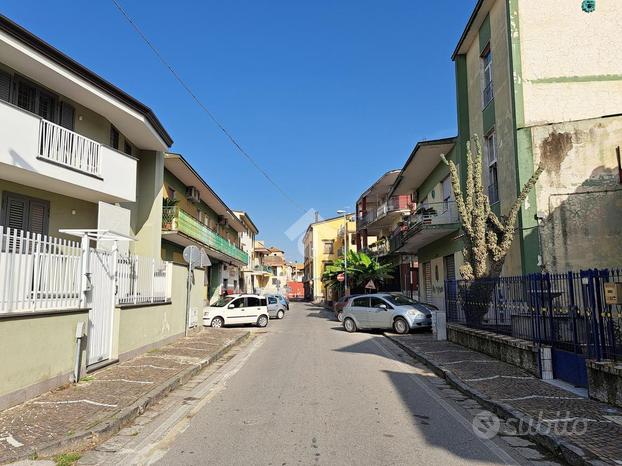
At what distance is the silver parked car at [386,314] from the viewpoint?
18438 mm

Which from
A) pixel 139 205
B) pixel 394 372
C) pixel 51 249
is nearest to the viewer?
pixel 51 249

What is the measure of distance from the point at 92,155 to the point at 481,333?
38.2ft

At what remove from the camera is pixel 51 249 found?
25.1 ft

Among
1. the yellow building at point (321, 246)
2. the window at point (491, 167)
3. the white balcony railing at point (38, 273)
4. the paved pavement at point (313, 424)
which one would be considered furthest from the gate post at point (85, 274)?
the yellow building at point (321, 246)

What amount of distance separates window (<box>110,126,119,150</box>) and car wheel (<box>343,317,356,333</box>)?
Answer: 452 inches

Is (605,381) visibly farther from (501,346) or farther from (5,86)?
(5,86)

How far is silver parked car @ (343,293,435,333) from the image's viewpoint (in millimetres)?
18438

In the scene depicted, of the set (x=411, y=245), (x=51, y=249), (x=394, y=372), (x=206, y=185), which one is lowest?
(x=394, y=372)

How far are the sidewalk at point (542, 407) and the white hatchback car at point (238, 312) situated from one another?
12808 millimetres

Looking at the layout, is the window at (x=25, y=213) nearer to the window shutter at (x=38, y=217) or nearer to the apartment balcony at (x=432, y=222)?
the window shutter at (x=38, y=217)

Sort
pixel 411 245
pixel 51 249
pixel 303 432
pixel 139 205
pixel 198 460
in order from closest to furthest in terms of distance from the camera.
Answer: pixel 198 460 → pixel 303 432 → pixel 51 249 → pixel 139 205 → pixel 411 245

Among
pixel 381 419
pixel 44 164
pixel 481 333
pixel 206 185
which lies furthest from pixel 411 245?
pixel 381 419

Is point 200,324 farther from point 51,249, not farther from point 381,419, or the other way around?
point 381,419

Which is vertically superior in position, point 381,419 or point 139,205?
point 139,205
